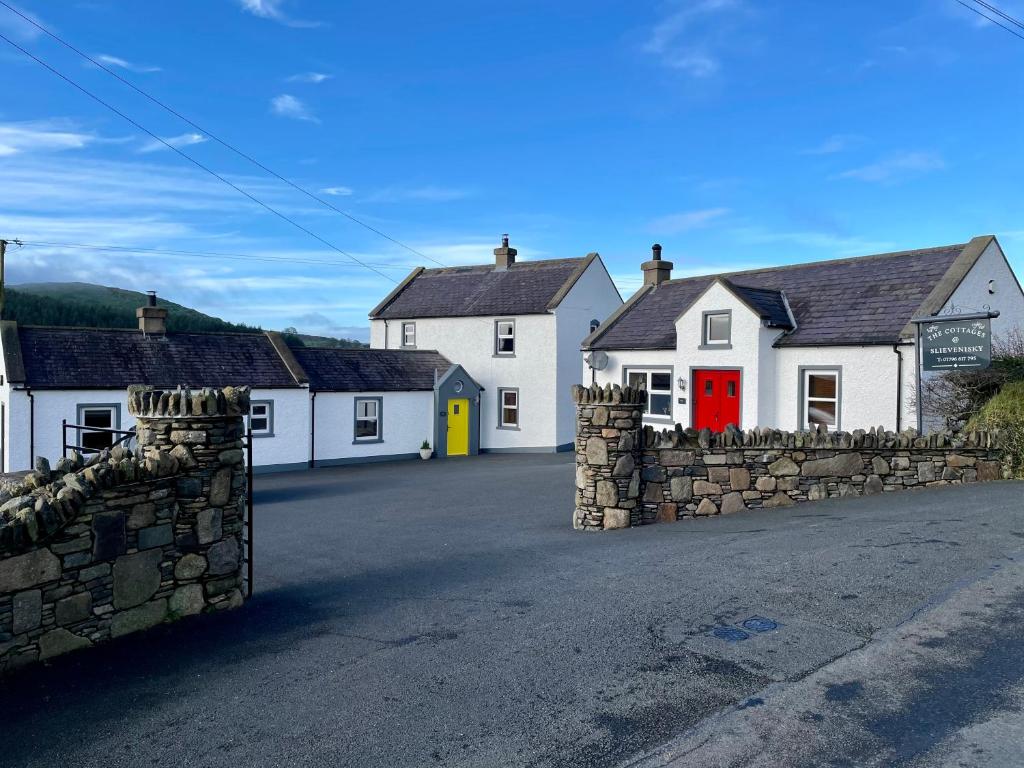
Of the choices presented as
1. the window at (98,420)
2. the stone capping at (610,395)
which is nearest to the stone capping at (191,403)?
the stone capping at (610,395)

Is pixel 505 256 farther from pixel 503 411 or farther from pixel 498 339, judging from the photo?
pixel 503 411

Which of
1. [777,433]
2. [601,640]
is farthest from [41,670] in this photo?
[777,433]

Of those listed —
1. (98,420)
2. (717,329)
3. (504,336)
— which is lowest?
(98,420)

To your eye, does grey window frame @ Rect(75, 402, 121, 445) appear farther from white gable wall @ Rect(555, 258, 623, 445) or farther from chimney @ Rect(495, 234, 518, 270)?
chimney @ Rect(495, 234, 518, 270)

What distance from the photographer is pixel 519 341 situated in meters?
31.2

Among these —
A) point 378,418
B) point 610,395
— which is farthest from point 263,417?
point 610,395

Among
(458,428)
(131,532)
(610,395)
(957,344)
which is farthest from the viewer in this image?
(458,428)

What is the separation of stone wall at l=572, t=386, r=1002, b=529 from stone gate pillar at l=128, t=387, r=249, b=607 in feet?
19.2

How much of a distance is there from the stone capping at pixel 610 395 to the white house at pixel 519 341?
18097 millimetres

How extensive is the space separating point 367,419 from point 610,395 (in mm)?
18125

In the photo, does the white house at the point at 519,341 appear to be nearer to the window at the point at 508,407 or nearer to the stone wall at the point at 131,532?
the window at the point at 508,407

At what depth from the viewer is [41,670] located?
596 centimetres

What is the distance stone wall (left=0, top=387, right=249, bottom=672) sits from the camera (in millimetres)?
5887

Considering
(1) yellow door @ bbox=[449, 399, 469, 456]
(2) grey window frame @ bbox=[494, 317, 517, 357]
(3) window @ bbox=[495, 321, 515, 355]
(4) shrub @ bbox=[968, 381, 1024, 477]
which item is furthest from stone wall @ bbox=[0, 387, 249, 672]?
(3) window @ bbox=[495, 321, 515, 355]
